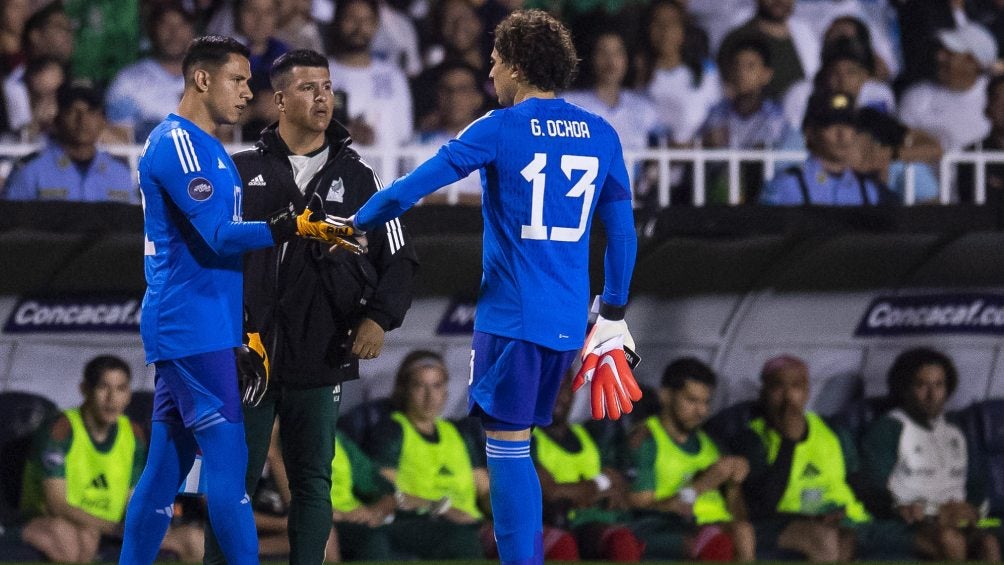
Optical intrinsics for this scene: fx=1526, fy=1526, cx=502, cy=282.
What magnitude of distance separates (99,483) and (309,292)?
2327 millimetres

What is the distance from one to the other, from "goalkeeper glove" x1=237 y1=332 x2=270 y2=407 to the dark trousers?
6.2 inches

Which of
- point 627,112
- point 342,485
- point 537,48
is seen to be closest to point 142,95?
point 342,485

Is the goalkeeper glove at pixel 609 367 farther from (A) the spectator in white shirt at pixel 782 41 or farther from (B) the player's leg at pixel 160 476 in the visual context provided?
(A) the spectator in white shirt at pixel 782 41

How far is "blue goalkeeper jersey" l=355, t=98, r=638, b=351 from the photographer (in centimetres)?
Result: 414

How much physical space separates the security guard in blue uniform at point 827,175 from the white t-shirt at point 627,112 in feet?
2.73

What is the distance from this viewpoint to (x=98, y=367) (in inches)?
265

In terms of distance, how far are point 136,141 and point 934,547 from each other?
4.15 metres

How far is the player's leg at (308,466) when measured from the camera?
15.2 feet

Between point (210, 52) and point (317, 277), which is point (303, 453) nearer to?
point (317, 277)

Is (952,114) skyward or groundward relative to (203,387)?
skyward

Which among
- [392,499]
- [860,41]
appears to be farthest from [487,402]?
[860,41]

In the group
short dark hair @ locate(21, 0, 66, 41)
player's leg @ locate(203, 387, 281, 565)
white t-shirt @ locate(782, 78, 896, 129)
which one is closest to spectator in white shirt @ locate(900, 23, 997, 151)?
white t-shirt @ locate(782, 78, 896, 129)

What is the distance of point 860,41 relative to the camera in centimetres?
816

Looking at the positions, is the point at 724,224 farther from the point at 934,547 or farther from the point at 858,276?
the point at 934,547
